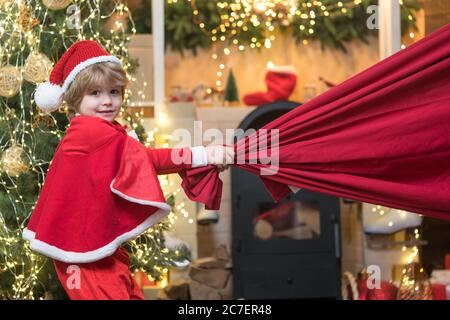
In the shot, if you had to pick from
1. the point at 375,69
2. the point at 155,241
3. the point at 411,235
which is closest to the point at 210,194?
the point at 375,69

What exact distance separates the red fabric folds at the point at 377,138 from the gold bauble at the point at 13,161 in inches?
42.0

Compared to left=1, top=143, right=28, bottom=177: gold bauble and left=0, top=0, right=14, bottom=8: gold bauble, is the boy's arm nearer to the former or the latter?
left=1, top=143, right=28, bottom=177: gold bauble

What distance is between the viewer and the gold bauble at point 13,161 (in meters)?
3.78

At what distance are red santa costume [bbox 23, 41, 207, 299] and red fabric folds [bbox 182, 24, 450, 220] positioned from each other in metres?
0.22

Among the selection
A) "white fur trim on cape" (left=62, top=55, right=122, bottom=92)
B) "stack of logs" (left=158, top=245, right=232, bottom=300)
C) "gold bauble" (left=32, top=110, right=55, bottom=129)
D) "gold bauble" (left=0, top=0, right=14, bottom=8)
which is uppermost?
"gold bauble" (left=0, top=0, right=14, bottom=8)

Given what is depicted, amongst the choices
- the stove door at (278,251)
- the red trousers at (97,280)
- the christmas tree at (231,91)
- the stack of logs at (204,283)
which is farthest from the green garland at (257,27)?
the red trousers at (97,280)

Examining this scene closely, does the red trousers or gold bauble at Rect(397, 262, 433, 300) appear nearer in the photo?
the red trousers

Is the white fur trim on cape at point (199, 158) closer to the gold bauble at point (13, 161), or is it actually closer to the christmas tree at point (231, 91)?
the gold bauble at point (13, 161)

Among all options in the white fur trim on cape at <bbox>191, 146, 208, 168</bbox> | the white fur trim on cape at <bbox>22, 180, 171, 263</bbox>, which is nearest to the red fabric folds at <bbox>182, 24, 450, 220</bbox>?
the white fur trim on cape at <bbox>191, 146, 208, 168</bbox>

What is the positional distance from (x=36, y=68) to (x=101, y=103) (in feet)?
3.10

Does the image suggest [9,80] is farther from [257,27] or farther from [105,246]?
[257,27]

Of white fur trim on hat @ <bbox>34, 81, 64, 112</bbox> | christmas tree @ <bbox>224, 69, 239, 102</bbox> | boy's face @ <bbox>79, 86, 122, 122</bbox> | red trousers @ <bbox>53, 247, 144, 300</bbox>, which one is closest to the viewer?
red trousers @ <bbox>53, 247, 144, 300</bbox>

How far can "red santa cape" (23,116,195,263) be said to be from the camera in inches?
108

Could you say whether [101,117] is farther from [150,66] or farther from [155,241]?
[150,66]
